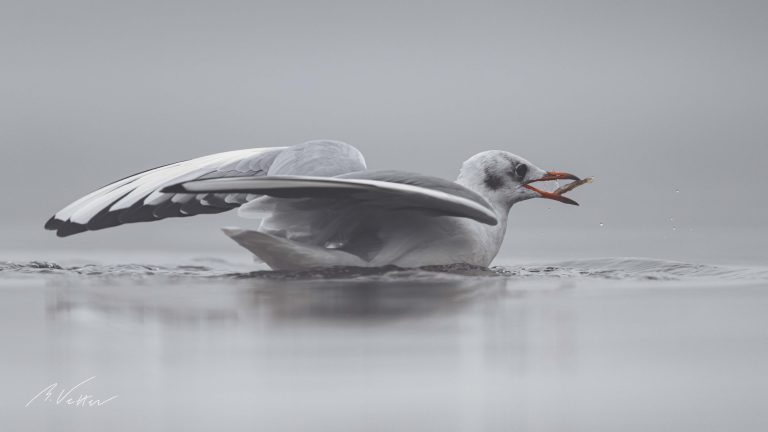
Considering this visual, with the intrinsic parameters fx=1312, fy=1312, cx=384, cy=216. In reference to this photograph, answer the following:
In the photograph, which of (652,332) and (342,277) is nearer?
(652,332)

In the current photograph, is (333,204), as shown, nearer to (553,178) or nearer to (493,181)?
(493,181)

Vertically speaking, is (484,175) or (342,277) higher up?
(484,175)

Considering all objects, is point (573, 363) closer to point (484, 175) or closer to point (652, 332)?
point (652, 332)

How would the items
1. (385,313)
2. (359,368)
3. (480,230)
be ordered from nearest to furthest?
1. (359,368)
2. (385,313)
3. (480,230)

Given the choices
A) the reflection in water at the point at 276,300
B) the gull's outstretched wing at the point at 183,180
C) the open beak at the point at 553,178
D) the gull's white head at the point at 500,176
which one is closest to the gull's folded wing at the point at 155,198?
the gull's outstretched wing at the point at 183,180

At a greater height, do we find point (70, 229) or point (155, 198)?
point (155, 198)

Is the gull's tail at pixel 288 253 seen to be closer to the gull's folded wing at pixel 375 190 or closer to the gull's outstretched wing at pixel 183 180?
the gull's folded wing at pixel 375 190

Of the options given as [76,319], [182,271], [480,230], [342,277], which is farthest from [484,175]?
[76,319]

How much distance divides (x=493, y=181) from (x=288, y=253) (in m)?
1.60

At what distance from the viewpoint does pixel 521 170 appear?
26.2 feet

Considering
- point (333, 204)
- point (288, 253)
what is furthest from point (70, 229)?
point (333, 204)

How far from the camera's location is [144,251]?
9.50 meters

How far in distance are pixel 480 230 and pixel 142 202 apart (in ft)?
6.39

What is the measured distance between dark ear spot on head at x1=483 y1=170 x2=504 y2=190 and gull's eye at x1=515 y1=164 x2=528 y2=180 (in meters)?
0.11
